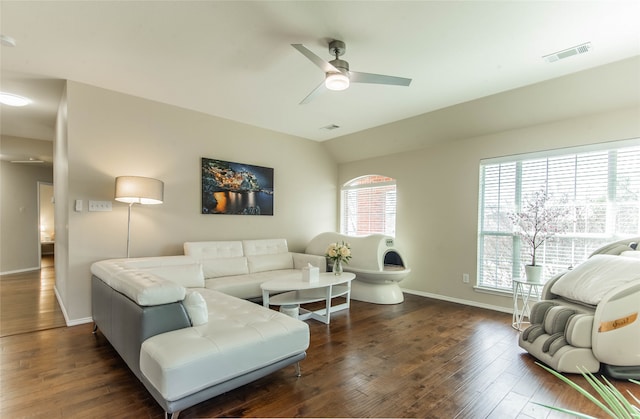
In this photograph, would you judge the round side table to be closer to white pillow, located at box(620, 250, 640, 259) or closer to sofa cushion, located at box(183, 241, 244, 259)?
white pillow, located at box(620, 250, 640, 259)

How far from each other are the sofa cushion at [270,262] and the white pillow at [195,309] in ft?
7.32

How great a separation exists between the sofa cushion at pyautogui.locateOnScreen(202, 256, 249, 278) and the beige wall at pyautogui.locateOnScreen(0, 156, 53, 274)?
5.48 meters

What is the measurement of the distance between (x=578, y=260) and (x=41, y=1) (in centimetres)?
563

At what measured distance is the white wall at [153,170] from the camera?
3520 mm

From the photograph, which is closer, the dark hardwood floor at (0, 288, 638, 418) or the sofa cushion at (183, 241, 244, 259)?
the dark hardwood floor at (0, 288, 638, 418)

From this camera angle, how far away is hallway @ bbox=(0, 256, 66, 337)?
3.42m

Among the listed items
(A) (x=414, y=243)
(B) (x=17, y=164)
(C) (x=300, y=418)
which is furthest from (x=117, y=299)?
(B) (x=17, y=164)

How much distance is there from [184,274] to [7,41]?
2601mm

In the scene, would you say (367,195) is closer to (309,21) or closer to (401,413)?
(309,21)

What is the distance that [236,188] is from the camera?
4.88 metres

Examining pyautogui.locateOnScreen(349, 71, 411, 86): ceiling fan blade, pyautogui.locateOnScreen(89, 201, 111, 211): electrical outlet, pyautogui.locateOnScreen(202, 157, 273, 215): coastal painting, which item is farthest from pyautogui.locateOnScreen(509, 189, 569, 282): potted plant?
pyautogui.locateOnScreen(89, 201, 111, 211): electrical outlet

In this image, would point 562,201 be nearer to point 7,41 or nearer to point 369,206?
point 369,206

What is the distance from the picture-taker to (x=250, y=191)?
5027 mm

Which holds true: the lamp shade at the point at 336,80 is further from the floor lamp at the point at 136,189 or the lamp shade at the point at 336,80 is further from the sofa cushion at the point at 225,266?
the sofa cushion at the point at 225,266
